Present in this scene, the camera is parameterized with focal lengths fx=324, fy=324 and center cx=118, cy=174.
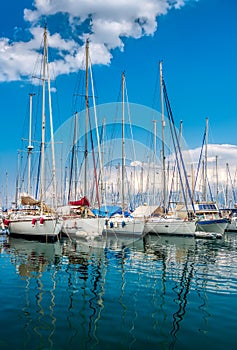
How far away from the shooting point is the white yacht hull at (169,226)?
41.8 metres

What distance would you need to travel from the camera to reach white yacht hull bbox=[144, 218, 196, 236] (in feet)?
137

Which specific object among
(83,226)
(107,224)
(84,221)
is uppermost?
(84,221)

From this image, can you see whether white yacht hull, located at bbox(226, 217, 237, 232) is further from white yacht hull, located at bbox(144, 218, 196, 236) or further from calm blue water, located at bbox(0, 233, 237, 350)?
calm blue water, located at bbox(0, 233, 237, 350)

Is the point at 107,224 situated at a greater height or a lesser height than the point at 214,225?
greater

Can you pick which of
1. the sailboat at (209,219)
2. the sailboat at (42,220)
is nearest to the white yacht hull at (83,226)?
the sailboat at (42,220)

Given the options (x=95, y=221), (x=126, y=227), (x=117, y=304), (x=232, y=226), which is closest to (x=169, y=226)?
(x=126, y=227)

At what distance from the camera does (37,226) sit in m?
34.1

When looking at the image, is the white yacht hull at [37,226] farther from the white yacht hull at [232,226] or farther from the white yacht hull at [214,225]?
the white yacht hull at [232,226]

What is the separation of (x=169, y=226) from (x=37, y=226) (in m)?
17.7

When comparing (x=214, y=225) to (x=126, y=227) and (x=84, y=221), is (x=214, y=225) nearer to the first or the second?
(x=126, y=227)

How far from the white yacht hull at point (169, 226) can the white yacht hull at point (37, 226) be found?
49.1 ft

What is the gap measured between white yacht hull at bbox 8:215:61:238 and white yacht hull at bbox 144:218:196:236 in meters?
15.0

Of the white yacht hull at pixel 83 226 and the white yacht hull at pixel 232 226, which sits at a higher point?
the white yacht hull at pixel 83 226

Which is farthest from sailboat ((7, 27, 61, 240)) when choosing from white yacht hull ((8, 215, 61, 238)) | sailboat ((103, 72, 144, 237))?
sailboat ((103, 72, 144, 237))
